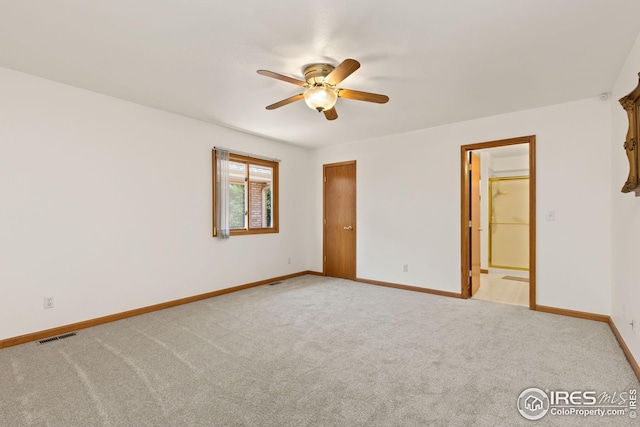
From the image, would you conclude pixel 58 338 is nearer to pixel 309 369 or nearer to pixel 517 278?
pixel 309 369

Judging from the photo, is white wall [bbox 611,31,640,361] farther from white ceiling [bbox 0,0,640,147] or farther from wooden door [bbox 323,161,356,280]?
wooden door [bbox 323,161,356,280]

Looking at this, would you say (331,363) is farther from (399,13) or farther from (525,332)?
(399,13)

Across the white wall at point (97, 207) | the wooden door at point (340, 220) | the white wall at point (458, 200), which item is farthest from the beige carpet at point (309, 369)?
the wooden door at point (340, 220)

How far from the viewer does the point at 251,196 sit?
17.5 feet

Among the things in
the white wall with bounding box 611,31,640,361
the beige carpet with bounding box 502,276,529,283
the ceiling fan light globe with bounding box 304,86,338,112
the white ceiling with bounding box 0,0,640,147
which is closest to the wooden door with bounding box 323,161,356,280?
the white ceiling with bounding box 0,0,640,147

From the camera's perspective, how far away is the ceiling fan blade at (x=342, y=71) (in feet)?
7.40

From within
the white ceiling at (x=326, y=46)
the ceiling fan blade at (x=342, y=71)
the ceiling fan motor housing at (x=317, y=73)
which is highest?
the white ceiling at (x=326, y=46)

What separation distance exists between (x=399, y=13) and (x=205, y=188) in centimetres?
344

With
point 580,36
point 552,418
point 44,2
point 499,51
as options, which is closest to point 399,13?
point 499,51
